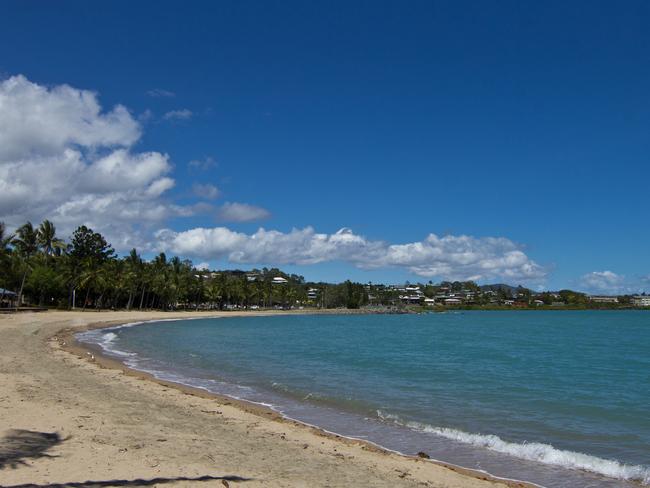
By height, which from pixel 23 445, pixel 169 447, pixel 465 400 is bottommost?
pixel 465 400

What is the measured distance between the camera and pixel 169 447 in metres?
9.84

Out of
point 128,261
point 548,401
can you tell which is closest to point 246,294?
point 128,261

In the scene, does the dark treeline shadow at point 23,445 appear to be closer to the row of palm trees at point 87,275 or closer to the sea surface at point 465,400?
the sea surface at point 465,400

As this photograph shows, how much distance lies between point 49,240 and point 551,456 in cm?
8947

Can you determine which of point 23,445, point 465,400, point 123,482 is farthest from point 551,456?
point 23,445

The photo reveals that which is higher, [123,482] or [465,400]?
[123,482]

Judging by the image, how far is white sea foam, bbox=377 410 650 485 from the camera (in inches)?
419

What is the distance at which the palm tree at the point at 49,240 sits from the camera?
82062 mm

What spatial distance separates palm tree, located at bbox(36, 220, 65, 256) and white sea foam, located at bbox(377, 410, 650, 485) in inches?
3130

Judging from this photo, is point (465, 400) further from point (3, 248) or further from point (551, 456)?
point (3, 248)

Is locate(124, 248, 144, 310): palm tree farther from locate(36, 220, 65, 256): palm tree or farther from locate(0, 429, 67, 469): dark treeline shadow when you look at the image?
locate(0, 429, 67, 469): dark treeline shadow

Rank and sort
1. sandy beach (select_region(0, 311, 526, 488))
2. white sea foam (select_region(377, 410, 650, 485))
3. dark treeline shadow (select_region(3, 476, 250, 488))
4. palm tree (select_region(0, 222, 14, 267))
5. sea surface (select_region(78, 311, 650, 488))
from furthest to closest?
palm tree (select_region(0, 222, 14, 267)) < sea surface (select_region(78, 311, 650, 488)) < white sea foam (select_region(377, 410, 650, 485)) < sandy beach (select_region(0, 311, 526, 488)) < dark treeline shadow (select_region(3, 476, 250, 488))

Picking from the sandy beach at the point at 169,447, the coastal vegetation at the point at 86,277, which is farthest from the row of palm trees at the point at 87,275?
the sandy beach at the point at 169,447

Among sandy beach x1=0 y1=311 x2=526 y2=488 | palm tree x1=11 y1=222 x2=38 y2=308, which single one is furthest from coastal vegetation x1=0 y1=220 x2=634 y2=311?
sandy beach x1=0 y1=311 x2=526 y2=488
